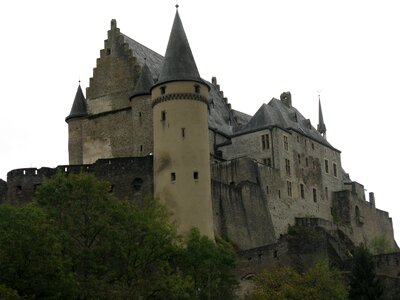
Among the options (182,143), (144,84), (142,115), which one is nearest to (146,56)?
(144,84)

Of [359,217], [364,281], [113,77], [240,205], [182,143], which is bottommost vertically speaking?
[364,281]

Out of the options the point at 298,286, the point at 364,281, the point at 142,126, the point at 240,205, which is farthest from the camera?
the point at 240,205

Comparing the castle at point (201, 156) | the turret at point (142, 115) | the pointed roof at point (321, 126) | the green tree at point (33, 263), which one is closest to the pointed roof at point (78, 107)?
the castle at point (201, 156)

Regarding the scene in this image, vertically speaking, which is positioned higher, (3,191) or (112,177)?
(112,177)

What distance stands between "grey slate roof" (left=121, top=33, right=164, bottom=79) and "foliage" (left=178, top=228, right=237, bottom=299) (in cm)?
2615

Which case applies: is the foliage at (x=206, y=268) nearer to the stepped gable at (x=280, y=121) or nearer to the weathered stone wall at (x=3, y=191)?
the weathered stone wall at (x=3, y=191)

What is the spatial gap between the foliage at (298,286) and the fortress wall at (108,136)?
21.8m

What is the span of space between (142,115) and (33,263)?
31019mm

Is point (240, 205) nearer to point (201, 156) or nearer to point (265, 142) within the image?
point (265, 142)

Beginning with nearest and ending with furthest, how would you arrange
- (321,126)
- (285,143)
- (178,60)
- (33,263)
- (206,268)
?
1. (33,263)
2. (206,268)
3. (178,60)
4. (285,143)
5. (321,126)

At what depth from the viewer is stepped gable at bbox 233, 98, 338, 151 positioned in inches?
3573

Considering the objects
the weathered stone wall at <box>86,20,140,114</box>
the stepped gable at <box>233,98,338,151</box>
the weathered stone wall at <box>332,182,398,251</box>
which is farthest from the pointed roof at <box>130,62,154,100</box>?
the weathered stone wall at <box>332,182,398,251</box>

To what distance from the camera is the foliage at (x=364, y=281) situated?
61.1 m

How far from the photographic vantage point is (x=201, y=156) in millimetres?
70062
